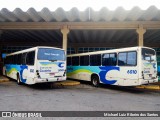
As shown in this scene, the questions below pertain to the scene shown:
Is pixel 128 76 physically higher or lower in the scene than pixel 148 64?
lower

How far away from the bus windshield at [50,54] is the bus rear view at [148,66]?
17.8 ft

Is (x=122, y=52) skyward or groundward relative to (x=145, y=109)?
skyward

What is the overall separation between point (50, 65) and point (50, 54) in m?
0.72

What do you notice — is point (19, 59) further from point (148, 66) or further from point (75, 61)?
point (148, 66)

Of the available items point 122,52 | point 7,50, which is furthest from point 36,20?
point 7,50

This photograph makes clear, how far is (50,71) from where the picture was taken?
1214cm

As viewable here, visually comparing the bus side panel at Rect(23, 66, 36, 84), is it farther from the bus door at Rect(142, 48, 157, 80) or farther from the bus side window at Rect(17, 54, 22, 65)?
the bus door at Rect(142, 48, 157, 80)

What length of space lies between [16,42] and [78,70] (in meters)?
14.2

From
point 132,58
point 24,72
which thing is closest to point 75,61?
point 24,72

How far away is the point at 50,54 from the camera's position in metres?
12.2

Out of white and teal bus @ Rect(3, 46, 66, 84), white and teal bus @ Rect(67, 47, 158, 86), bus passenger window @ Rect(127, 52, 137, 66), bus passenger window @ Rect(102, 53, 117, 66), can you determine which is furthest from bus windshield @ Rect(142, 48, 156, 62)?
white and teal bus @ Rect(3, 46, 66, 84)

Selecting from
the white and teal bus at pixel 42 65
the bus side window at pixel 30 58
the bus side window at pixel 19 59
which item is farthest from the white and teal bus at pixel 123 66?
the bus side window at pixel 19 59

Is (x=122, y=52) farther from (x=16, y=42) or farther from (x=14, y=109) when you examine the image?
(x=16, y=42)

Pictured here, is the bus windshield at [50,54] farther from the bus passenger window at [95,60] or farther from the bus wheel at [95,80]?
the bus wheel at [95,80]
